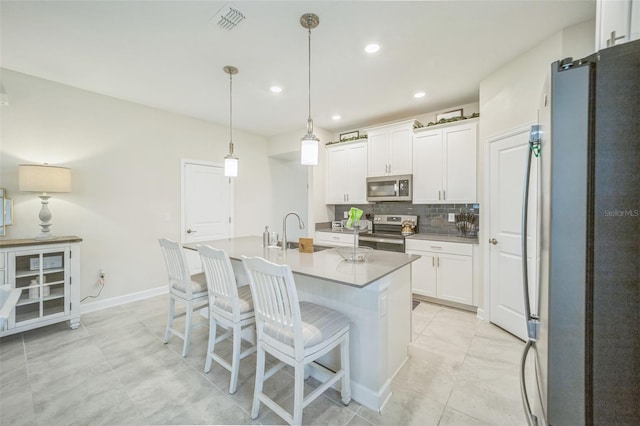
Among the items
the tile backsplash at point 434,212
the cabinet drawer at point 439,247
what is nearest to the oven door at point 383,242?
the cabinet drawer at point 439,247

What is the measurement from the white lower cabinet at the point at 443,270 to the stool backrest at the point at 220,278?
225cm

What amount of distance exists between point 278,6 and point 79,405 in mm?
3083

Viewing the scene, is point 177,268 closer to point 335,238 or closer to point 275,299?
point 275,299

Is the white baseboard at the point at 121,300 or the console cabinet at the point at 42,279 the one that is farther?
the white baseboard at the point at 121,300

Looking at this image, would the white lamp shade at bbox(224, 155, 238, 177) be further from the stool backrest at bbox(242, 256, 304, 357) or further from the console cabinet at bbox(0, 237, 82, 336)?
the console cabinet at bbox(0, 237, 82, 336)

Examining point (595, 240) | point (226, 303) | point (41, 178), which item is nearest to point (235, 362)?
point (226, 303)

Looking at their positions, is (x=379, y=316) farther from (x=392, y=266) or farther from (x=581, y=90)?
(x=581, y=90)

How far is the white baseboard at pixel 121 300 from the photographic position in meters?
3.26

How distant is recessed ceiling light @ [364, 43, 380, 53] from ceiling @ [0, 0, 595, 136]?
5 cm

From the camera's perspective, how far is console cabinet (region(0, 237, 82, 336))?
2494 millimetres

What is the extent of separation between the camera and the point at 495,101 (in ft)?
9.26

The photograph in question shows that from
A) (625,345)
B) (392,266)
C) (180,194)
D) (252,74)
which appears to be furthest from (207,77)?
(625,345)

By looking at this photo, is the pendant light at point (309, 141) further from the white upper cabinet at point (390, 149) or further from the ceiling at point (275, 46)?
the white upper cabinet at point (390, 149)

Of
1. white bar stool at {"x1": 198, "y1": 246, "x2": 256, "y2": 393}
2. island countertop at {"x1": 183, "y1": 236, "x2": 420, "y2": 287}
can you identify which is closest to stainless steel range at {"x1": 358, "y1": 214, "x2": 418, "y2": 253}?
island countertop at {"x1": 183, "y1": 236, "x2": 420, "y2": 287}
